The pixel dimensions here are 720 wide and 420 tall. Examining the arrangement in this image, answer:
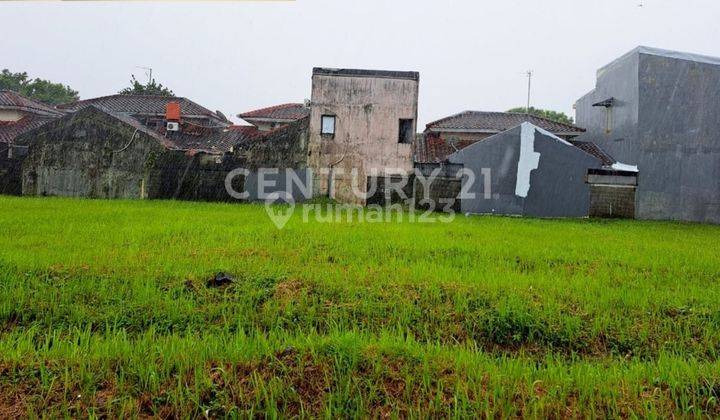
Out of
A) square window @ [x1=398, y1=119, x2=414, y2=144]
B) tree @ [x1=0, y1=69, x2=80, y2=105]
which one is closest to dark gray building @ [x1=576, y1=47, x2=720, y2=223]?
square window @ [x1=398, y1=119, x2=414, y2=144]

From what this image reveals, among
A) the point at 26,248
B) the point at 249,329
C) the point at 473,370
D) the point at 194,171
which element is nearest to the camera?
the point at 473,370

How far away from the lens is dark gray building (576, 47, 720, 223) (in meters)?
15.8

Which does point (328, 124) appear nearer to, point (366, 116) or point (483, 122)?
point (366, 116)

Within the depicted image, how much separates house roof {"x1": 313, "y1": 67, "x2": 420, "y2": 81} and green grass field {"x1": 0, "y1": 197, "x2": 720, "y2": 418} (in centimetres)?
1194

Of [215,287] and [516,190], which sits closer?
[215,287]

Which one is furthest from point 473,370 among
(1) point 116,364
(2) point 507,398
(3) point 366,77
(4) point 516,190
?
(3) point 366,77

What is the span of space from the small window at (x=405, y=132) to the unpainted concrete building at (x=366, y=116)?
4cm

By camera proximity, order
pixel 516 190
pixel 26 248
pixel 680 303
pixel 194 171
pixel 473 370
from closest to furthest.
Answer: pixel 473 370 → pixel 680 303 → pixel 26 248 → pixel 516 190 → pixel 194 171

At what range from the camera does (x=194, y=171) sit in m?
16.4

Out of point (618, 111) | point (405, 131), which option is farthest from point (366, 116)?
point (618, 111)

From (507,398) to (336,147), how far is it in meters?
15.9

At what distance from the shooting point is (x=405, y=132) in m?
18.3

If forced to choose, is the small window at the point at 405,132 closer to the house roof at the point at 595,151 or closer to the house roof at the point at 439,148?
the house roof at the point at 439,148

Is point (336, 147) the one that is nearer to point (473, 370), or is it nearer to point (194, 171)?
point (194, 171)
